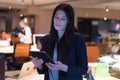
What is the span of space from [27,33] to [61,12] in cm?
643

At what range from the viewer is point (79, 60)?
1.74m

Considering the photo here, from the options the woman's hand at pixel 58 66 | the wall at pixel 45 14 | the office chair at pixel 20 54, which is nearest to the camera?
the woman's hand at pixel 58 66

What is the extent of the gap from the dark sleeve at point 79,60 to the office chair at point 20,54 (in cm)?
432

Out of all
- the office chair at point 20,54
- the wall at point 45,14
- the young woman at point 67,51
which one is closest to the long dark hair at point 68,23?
the young woman at point 67,51

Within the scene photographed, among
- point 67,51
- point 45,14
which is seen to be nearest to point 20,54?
point 67,51

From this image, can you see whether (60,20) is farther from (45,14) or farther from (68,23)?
(45,14)

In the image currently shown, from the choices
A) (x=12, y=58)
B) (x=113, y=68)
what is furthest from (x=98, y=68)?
(x=12, y=58)

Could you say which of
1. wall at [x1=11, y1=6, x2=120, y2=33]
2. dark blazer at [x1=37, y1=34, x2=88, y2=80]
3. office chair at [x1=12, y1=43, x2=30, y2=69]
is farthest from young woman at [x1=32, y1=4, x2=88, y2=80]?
wall at [x1=11, y1=6, x2=120, y2=33]

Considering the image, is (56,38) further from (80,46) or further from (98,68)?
(98,68)

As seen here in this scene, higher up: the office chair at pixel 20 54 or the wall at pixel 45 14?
the wall at pixel 45 14

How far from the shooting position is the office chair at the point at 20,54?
19.8 feet

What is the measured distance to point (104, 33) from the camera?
1587cm

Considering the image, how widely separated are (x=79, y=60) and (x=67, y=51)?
104 mm

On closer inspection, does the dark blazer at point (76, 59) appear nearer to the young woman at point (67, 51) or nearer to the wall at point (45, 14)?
the young woman at point (67, 51)
